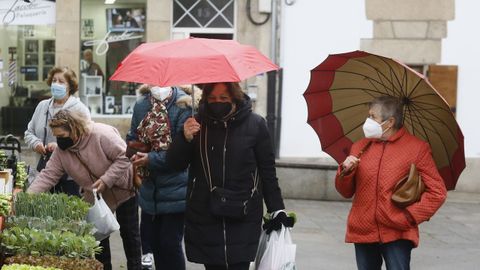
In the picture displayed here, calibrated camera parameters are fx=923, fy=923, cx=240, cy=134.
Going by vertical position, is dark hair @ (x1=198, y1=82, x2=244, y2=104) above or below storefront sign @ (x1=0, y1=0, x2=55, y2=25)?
below

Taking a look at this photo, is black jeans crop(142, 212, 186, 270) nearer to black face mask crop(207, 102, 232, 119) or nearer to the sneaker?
Answer: the sneaker

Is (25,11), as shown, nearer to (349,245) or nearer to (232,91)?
(349,245)

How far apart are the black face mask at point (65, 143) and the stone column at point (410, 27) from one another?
7760 millimetres

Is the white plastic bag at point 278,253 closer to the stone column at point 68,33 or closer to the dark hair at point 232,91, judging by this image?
the dark hair at point 232,91

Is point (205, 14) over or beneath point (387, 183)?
over

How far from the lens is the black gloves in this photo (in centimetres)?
565

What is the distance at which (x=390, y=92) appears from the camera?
580 cm

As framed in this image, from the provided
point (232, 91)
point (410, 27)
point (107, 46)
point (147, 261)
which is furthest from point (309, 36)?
point (232, 91)

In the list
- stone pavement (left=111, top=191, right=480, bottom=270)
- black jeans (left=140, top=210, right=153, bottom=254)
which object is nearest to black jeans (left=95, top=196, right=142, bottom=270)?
black jeans (left=140, top=210, right=153, bottom=254)

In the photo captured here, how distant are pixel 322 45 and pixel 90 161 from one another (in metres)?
7.43

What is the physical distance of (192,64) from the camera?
5.29 m

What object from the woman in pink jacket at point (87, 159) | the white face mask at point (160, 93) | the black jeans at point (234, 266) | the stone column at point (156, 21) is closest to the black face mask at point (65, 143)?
the woman in pink jacket at point (87, 159)

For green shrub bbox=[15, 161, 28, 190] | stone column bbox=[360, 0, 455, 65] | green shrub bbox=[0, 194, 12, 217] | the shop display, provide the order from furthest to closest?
1. the shop display
2. stone column bbox=[360, 0, 455, 65]
3. green shrub bbox=[15, 161, 28, 190]
4. green shrub bbox=[0, 194, 12, 217]

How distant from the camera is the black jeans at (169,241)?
261 inches
